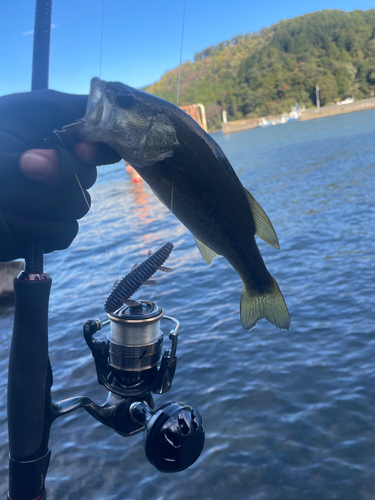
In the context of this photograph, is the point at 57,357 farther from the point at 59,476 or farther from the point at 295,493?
the point at 295,493

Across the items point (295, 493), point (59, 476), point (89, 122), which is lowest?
point (59, 476)

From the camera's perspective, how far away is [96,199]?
91.8 ft

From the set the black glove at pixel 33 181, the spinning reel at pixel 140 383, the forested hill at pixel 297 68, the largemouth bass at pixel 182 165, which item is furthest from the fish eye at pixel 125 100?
the forested hill at pixel 297 68

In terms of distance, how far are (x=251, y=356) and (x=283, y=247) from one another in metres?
5.57

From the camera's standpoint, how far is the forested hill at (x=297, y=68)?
412ft

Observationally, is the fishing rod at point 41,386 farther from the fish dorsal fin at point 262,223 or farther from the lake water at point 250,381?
the lake water at point 250,381

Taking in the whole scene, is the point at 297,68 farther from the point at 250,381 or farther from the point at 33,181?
the point at 33,181

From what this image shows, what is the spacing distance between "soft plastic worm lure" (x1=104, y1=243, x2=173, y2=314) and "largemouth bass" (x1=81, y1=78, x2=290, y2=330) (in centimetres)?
32

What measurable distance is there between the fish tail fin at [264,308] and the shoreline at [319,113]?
107m

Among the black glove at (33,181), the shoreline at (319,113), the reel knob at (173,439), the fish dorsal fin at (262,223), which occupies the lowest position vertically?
the reel knob at (173,439)

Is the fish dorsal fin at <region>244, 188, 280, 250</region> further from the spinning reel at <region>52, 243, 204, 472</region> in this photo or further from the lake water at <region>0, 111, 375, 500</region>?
the lake water at <region>0, 111, 375, 500</region>

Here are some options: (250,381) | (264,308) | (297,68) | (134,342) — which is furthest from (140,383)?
(297,68)

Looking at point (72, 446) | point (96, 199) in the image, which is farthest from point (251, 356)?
point (96, 199)

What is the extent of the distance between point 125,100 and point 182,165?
426mm
